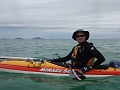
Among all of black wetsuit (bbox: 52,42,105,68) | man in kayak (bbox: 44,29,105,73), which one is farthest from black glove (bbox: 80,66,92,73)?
black wetsuit (bbox: 52,42,105,68)

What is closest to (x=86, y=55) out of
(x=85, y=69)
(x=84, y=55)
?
(x=84, y=55)

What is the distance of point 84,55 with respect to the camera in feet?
20.3

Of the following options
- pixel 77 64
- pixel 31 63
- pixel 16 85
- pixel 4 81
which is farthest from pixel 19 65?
pixel 77 64

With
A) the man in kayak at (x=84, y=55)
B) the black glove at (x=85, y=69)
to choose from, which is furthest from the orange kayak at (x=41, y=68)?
the man in kayak at (x=84, y=55)

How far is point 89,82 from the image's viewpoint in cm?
602

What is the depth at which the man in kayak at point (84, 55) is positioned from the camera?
19.7 feet

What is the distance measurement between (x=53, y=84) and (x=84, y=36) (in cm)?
178

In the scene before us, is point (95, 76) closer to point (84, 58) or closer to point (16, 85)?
point (84, 58)

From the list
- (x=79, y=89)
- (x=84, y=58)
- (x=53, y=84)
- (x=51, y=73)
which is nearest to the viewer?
(x=79, y=89)

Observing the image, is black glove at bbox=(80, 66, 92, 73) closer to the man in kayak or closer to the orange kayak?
the man in kayak

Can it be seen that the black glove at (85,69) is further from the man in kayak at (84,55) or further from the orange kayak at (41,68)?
the orange kayak at (41,68)

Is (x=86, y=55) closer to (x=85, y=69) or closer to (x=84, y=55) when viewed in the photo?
(x=84, y=55)

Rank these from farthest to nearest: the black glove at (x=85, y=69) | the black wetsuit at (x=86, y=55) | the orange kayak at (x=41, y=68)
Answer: the orange kayak at (x=41, y=68), the black glove at (x=85, y=69), the black wetsuit at (x=86, y=55)

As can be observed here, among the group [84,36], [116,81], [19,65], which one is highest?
[84,36]
